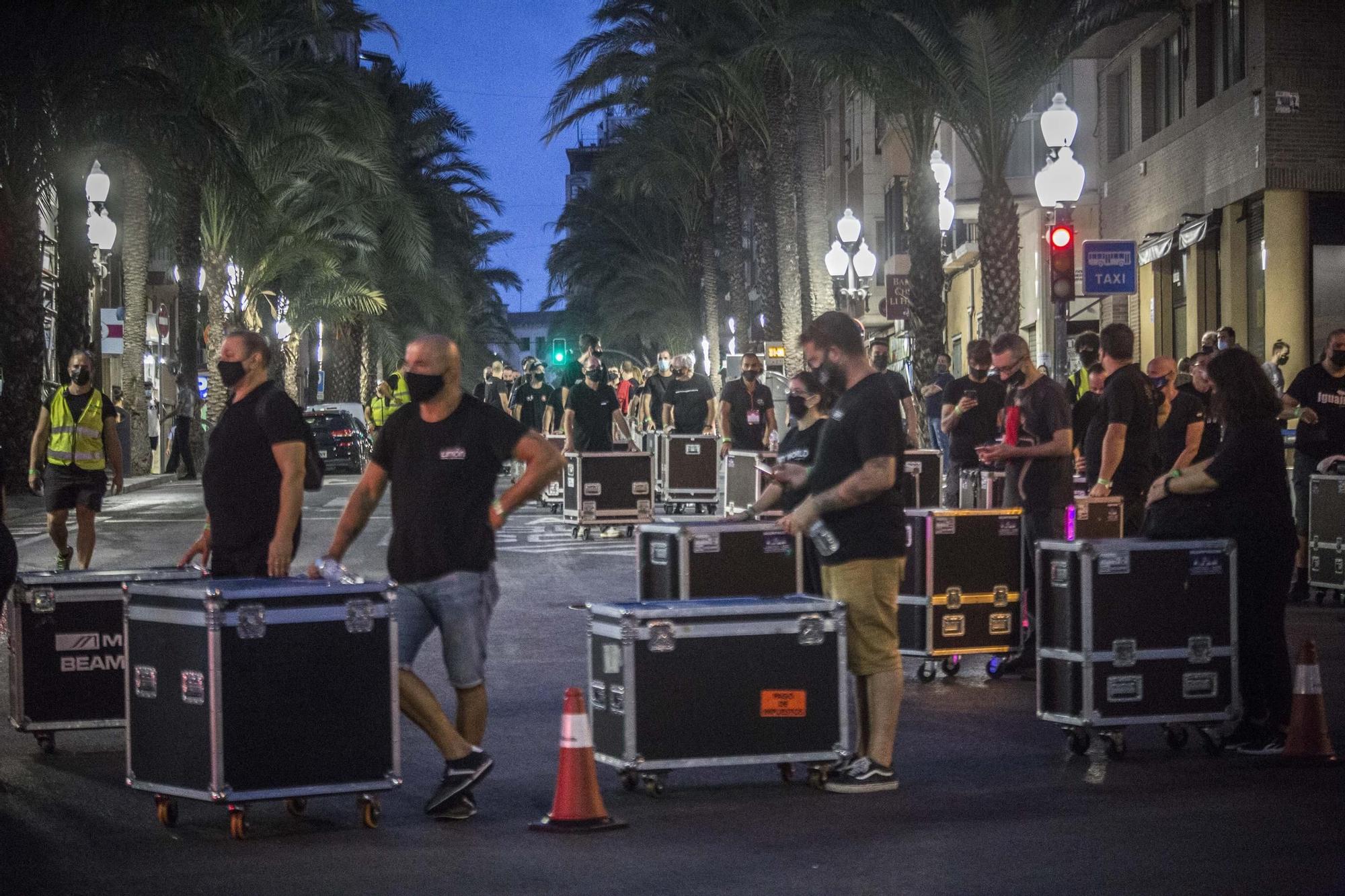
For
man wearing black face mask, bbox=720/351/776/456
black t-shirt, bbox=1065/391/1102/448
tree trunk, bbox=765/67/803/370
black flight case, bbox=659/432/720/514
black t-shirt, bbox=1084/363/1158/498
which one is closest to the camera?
black t-shirt, bbox=1084/363/1158/498

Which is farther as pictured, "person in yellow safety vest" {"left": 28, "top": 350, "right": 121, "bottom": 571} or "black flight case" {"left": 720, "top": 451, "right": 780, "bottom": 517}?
"black flight case" {"left": 720, "top": 451, "right": 780, "bottom": 517}

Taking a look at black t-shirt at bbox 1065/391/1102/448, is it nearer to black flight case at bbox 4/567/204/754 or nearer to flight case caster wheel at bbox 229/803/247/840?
black flight case at bbox 4/567/204/754

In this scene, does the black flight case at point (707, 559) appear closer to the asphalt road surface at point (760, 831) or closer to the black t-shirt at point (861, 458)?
the asphalt road surface at point (760, 831)

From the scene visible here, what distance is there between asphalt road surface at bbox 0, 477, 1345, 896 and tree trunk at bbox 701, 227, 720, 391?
153 feet

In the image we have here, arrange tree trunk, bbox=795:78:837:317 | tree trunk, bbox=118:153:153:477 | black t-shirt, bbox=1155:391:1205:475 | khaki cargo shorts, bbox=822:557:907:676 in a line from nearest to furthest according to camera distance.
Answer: khaki cargo shorts, bbox=822:557:907:676 → black t-shirt, bbox=1155:391:1205:475 → tree trunk, bbox=795:78:837:317 → tree trunk, bbox=118:153:153:477

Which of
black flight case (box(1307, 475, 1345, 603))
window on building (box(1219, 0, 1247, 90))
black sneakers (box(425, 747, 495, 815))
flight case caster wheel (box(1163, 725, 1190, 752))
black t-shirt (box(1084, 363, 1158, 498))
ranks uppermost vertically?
window on building (box(1219, 0, 1247, 90))

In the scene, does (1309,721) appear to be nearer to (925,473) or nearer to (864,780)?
(864,780)

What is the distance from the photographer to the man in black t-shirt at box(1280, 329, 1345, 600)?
15.0 m

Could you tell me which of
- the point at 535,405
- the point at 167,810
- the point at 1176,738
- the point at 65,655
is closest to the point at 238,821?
the point at 167,810

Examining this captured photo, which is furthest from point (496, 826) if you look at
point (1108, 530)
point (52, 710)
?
point (1108, 530)

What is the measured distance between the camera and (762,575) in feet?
36.2

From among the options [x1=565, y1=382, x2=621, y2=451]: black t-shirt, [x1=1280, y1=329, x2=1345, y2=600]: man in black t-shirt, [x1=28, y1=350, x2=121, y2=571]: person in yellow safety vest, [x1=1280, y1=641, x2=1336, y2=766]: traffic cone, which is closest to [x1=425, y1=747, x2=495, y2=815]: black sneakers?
[x1=1280, y1=641, x2=1336, y2=766]: traffic cone

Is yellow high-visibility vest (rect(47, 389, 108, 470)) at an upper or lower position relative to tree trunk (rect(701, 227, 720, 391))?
lower

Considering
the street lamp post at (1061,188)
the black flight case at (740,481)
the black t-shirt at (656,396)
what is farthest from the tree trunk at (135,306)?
the street lamp post at (1061,188)
